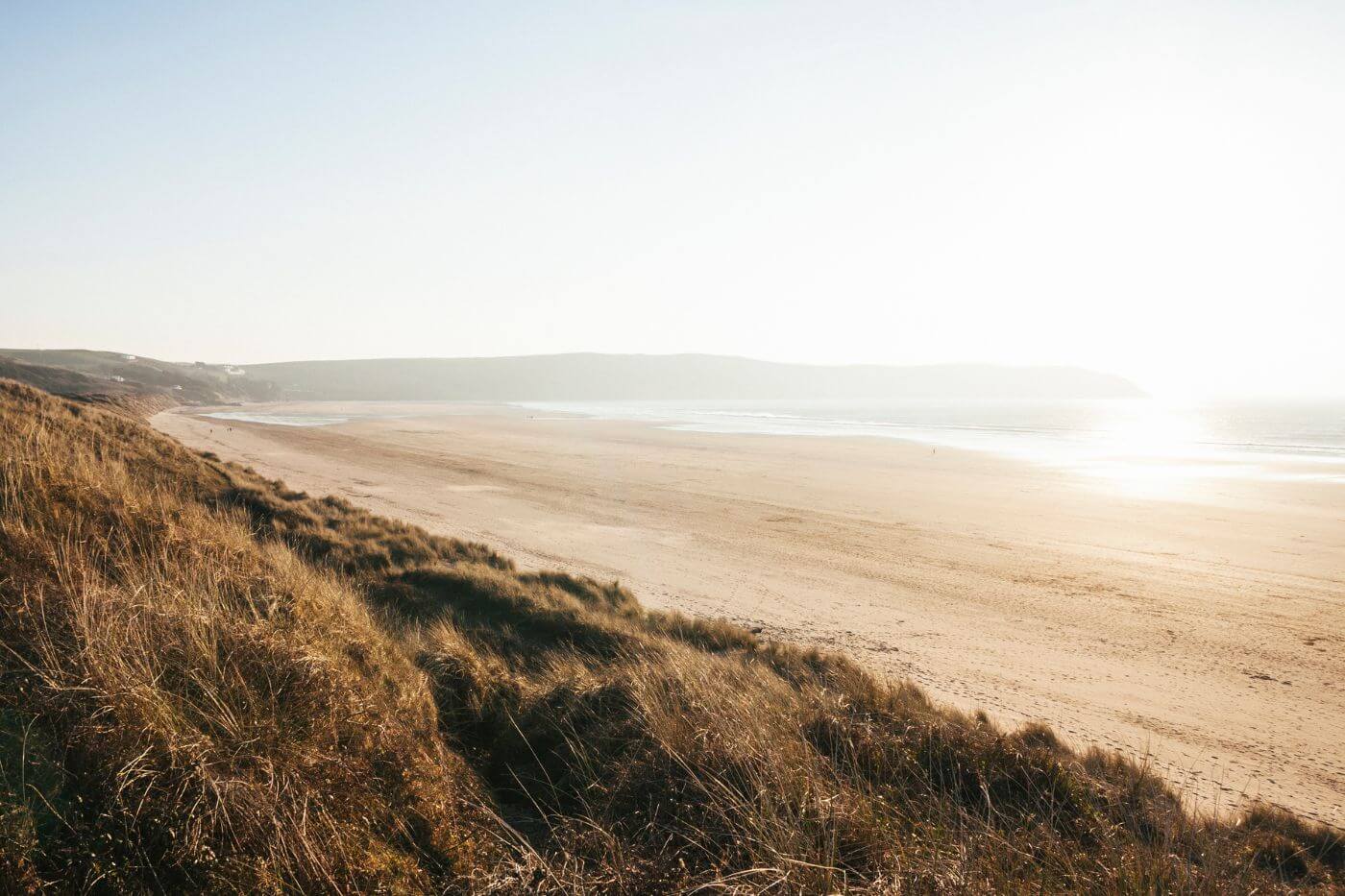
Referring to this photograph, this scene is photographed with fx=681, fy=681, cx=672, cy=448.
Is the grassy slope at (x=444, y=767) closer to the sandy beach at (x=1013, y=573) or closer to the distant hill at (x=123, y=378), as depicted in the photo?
the sandy beach at (x=1013, y=573)

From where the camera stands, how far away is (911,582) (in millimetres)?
12922

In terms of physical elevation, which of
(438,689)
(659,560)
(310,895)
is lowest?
(659,560)

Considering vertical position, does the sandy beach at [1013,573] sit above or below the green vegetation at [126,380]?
below

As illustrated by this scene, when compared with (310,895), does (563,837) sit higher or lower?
lower

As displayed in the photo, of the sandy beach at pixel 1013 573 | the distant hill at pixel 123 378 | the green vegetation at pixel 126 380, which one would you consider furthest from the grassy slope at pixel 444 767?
the distant hill at pixel 123 378

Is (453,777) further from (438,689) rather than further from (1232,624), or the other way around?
(1232,624)

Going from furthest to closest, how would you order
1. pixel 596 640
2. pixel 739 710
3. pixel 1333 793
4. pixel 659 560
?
pixel 659 560 < pixel 596 640 < pixel 1333 793 < pixel 739 710

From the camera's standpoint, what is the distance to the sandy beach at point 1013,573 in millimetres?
7500

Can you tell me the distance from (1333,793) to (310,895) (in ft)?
26.4

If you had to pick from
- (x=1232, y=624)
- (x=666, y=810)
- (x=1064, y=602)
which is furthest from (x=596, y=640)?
(x=1232, y=624)

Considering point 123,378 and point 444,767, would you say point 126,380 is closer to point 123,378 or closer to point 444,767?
point 123,378

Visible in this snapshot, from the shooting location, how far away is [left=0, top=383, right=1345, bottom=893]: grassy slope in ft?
9.30

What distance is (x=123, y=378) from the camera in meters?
110

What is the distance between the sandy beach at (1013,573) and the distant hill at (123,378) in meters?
50.9
